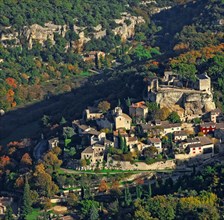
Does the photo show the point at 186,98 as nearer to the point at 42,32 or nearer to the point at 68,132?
the point at 68,132

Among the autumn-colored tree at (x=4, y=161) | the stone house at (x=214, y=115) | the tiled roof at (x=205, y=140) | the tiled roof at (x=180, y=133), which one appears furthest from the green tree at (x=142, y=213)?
the autumn-colored tree at (x=4, y=161)

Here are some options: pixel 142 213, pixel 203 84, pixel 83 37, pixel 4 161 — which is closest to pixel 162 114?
pixel 203 84

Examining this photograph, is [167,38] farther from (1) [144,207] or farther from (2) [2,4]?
(1) [144,207]

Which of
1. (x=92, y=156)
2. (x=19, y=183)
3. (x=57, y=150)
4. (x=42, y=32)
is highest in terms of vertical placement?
(x=42, y=32)

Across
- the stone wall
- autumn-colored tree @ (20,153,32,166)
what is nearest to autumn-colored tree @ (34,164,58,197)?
autumn-colored tree @ (20,153,32,166)

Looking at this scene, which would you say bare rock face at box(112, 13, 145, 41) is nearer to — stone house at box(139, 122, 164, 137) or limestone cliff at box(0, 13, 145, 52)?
limestone cliff at box(0, 13, 145, 52)

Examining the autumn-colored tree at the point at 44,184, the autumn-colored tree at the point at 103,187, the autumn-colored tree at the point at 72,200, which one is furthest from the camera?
the autumn-colored tree at the point at 44,184

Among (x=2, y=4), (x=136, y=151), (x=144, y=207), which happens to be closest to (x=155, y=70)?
(x=136, y=151)

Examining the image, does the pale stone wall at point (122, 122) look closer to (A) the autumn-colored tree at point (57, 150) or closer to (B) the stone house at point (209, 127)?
(A) the autumn-colored tree at point (57, 150)
